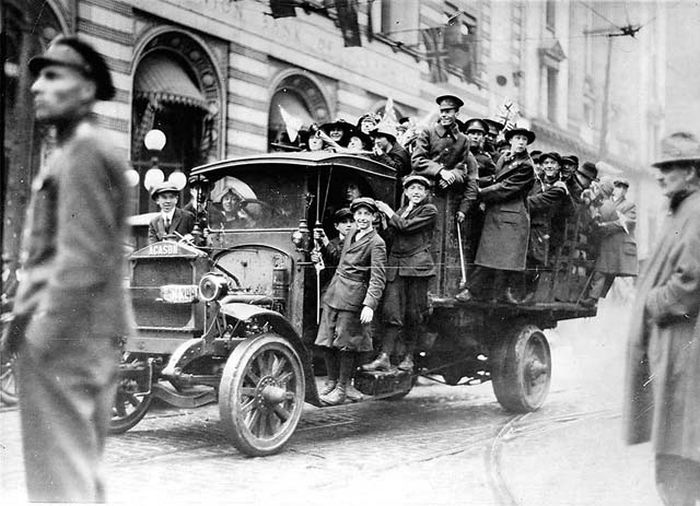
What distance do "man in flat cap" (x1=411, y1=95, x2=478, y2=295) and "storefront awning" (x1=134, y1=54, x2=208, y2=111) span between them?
4290 mm

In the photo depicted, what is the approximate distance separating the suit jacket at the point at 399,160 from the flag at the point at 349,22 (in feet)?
14.9

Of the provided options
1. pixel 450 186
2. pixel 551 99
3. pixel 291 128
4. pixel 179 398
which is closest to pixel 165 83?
pixel 291 128

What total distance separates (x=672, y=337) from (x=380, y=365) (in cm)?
325

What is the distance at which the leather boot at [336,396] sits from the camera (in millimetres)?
6340

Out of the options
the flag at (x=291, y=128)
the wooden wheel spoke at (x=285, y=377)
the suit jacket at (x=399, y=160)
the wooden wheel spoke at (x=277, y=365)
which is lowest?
the wooden wheel spoke at (x=285, y=377)

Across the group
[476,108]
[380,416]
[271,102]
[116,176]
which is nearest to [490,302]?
[380,416]

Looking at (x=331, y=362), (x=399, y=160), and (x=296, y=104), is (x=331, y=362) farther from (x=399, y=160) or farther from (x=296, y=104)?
(x=296, y=104)

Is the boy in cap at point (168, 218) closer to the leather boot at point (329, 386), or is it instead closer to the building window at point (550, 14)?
the leather boot at point (329, 386)

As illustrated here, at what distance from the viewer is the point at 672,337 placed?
3725 millimetres

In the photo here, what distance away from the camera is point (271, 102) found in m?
12.2

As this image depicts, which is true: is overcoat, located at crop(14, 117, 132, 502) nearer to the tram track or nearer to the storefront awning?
the tram track

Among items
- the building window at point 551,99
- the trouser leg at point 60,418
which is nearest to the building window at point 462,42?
the building window at point 551,99

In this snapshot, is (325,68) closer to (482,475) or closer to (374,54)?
(374,54)

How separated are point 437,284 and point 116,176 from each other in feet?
15.0
